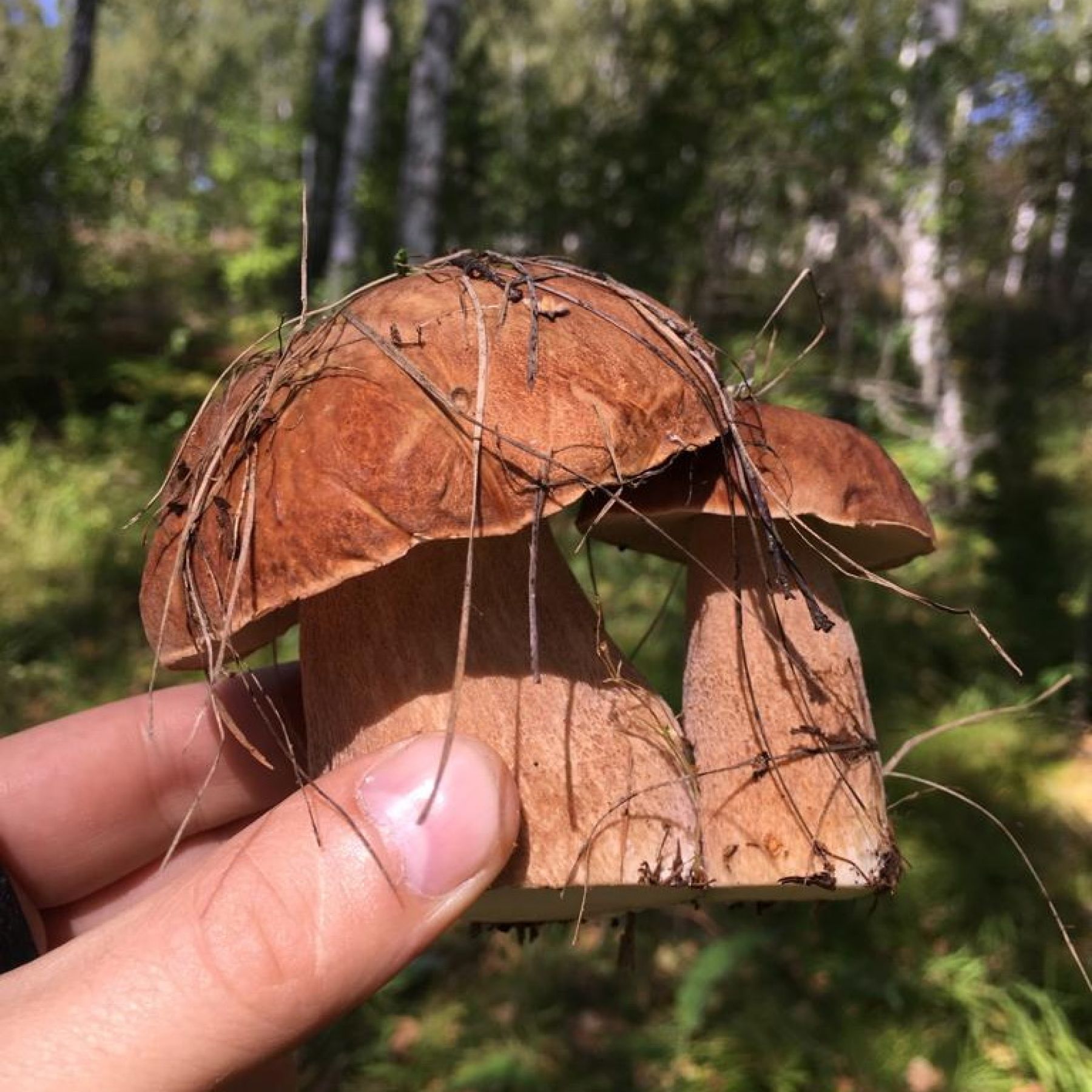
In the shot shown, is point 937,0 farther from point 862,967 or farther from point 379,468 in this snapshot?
point 379,468

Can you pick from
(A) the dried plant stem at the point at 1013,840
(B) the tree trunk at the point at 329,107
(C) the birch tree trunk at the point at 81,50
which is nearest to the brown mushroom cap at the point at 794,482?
(A) the dried plant stem at the point at 1013,840

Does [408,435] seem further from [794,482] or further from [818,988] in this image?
[818,988]

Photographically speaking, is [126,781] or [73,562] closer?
[126,781]

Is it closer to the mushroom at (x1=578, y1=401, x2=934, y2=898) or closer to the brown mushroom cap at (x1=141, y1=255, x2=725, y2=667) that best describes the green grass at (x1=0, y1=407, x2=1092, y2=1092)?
the mushroom at (x1=578, y1=401, x2=934, y2=898)

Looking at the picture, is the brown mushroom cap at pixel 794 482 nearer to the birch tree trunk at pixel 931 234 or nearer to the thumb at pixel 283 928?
the thumb at pixel 283 928

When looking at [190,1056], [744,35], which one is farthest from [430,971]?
[744,35]

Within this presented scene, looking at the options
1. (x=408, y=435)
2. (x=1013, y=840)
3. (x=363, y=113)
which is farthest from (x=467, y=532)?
(x=363, y=113)

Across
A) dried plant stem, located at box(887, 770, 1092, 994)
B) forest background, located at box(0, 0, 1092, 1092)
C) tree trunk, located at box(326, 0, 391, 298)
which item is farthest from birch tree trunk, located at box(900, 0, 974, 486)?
tree trunk, located at box(326, 0, 391, 298)

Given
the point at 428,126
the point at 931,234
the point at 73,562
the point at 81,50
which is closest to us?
the point at 73,562
